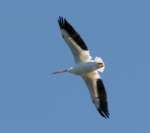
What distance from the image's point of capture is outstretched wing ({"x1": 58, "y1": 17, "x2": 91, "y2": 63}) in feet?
347

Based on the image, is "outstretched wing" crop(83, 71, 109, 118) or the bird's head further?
"outstretched wing" crop(83, 71, 109, 118)

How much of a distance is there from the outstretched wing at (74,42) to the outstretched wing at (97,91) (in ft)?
2.15

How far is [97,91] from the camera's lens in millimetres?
106188

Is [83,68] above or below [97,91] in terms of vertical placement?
above

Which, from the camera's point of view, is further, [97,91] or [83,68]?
[97,91]

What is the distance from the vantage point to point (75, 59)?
10619cm

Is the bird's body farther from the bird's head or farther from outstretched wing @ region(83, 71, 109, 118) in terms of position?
outstretched wing @ region(83, 71, 109, 118)

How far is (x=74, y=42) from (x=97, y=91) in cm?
167

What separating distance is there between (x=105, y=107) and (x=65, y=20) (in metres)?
2.85

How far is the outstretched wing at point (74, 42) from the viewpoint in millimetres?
105625

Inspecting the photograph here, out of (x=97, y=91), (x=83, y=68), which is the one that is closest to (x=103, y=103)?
(x=97, y=91)

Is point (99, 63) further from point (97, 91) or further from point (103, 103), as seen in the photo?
point (103, 103)

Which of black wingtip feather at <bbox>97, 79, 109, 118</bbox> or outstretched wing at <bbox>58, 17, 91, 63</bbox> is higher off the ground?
outstretched wing at <bbox>58, 17, 91, 63</bbox>

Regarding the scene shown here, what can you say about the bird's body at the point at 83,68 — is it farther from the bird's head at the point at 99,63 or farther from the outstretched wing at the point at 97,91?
the outstretched wing at the point at 97,91
